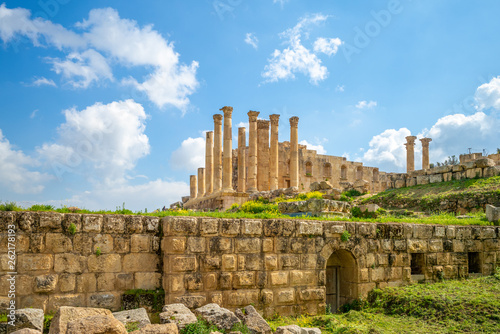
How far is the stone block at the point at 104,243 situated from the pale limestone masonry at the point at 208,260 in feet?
0.06

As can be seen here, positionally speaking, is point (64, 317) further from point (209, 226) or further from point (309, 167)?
point (309, 167)

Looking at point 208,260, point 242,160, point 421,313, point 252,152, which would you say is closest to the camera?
point 208,260

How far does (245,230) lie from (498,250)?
26.7 feet

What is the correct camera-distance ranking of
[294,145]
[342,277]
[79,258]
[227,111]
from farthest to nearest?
1. [294,145]
2. [227,111]
3. [342,277]
4. [79,258]

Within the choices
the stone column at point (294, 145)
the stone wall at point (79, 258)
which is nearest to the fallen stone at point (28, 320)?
the stone wall at point (79, 258)

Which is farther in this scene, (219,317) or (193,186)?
(193,186)

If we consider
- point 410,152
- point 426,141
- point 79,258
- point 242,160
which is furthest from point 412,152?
point 79,258

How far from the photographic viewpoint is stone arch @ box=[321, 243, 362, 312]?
10.1m

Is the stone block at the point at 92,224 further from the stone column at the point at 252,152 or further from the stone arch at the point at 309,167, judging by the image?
the stone arch at the point at 309,167

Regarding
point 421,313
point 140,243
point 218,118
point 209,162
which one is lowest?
point 421,313

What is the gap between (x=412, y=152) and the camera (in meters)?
42.3

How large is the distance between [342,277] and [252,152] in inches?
906

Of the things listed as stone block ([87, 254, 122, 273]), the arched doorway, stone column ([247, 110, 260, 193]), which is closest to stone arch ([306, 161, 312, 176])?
stone column ([247, 110, 260, 193])

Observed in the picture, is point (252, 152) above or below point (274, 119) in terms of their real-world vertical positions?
below
